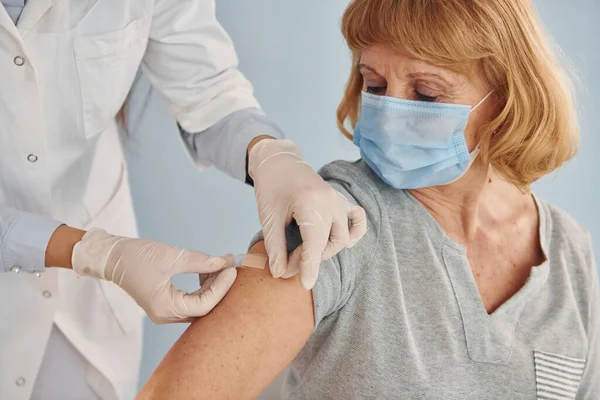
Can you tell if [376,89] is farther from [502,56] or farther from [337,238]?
[337,238]

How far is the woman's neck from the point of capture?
1663 millimetres

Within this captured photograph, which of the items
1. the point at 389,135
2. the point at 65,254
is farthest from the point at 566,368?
the point at 65,254

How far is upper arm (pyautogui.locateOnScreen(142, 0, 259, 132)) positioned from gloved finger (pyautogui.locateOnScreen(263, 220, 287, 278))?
1.52ft

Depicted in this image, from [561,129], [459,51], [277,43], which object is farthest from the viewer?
[277,43]

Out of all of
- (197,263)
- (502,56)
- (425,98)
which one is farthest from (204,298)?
(502,56)

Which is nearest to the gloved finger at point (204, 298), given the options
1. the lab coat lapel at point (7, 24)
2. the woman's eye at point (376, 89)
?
the woman's eye at point (376, 89)

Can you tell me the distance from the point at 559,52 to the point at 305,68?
Result: 0.99 m

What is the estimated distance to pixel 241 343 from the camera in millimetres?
1336

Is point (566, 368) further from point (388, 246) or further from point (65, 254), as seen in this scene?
point (65, 254)

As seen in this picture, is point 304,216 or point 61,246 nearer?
point 304,216

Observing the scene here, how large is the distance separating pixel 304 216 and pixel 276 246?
0.25 ft

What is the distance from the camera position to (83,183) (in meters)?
1.78

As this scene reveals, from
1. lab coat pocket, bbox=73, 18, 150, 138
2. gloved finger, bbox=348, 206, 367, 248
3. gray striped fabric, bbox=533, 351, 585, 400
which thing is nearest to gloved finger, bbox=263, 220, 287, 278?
gloved finger, bbox=348, 206, 367, 248

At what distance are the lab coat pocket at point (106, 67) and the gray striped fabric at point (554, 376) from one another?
1.06 meters
